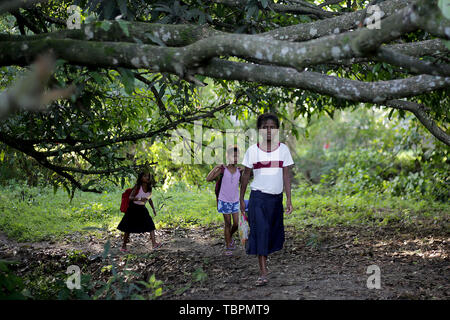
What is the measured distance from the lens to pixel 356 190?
38.8 ft

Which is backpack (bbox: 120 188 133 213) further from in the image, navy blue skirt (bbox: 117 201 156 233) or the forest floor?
the forest floor

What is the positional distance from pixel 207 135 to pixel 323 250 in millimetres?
3234

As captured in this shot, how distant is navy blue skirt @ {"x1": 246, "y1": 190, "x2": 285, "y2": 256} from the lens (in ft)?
15.8

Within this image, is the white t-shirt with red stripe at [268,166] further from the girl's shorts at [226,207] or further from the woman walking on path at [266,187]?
the girl's shorts at [226,207]

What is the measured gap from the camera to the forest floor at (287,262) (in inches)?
172

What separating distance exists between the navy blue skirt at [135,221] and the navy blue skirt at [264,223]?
271 centimetres

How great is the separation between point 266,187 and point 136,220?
303cm

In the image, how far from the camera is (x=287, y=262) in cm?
584

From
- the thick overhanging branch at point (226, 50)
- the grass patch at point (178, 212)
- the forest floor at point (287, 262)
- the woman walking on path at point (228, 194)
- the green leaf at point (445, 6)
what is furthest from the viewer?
the grass patch at point (178, 212)

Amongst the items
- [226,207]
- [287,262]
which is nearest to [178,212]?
[226,207]

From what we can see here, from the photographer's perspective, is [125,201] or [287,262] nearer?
[287,262]

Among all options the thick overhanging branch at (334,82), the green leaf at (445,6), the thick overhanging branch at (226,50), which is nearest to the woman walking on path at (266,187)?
the thick overhanging branch at (334,82)

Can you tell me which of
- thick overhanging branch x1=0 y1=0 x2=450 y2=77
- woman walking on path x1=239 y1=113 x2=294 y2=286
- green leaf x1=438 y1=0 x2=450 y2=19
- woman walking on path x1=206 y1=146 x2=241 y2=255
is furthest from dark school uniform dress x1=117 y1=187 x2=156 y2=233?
green leaf x1=438 y1=0 x2=450 y2=19

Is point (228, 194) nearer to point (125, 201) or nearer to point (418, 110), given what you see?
point (125, 201)
